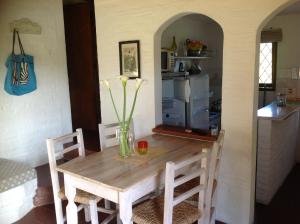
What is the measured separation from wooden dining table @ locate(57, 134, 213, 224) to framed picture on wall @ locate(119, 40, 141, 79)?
887 mm

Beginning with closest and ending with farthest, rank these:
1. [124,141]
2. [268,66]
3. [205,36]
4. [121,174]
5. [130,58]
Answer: [121,174] < [124,141] < [130,58] < [268,66] < [205,36]

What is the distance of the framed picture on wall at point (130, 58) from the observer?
2.81 m

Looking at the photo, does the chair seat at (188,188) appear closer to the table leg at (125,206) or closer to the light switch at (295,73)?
the table leg at (125,206)

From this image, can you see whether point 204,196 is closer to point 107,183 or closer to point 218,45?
point 107,183

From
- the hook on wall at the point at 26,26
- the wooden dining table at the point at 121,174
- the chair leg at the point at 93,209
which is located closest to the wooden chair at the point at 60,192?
the chair leg at the point at 93,209

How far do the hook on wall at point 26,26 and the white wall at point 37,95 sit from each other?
5cm

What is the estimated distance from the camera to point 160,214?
6.01 feet

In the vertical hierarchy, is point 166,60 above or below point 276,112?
above

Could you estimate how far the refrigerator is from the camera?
365cm

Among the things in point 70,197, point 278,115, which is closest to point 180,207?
point 70,197

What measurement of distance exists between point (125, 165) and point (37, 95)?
7.11 ft

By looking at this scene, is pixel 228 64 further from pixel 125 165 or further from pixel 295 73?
pixel 295 73

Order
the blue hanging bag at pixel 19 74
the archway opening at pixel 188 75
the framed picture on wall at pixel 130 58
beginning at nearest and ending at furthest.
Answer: the framed picture on wall at pixel 130 58 < the blue hanging bag at pixel 19 74 < the archway opening at pixel 188 75

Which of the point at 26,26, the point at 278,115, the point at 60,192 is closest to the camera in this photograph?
the point at 60,192
